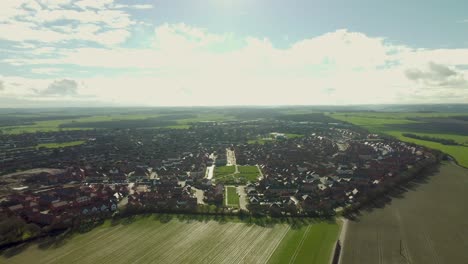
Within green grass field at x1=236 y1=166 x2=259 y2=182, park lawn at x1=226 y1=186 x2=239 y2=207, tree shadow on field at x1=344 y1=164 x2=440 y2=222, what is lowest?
green grass field at x1=236 y1=166 x2=259 y2=182

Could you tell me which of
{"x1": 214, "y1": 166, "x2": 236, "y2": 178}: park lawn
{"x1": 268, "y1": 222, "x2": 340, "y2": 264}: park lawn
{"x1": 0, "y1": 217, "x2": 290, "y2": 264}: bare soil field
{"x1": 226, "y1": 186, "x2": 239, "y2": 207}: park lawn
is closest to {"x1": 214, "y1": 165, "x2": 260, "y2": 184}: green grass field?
{"x1": 214, "y1": 166, "x2": 236, "y2": 178}: park lawn

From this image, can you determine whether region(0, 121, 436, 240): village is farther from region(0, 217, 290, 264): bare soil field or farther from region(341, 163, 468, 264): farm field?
region(341, 163, 468, 264): farm field

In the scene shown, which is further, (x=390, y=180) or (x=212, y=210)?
(x=390, y=180)

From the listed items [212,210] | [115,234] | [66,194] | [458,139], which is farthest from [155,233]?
[458,139]

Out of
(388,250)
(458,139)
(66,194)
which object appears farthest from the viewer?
(458,139)

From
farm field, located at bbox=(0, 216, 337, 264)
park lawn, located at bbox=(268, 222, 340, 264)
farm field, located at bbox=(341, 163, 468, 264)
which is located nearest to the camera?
park lawn, located at bbox=(268, 222, 340, 264)

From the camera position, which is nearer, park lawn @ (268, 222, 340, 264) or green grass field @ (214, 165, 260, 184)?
park lawn @ (268, 222, 340, 264)

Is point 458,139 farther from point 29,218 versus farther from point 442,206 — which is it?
point 29,218
